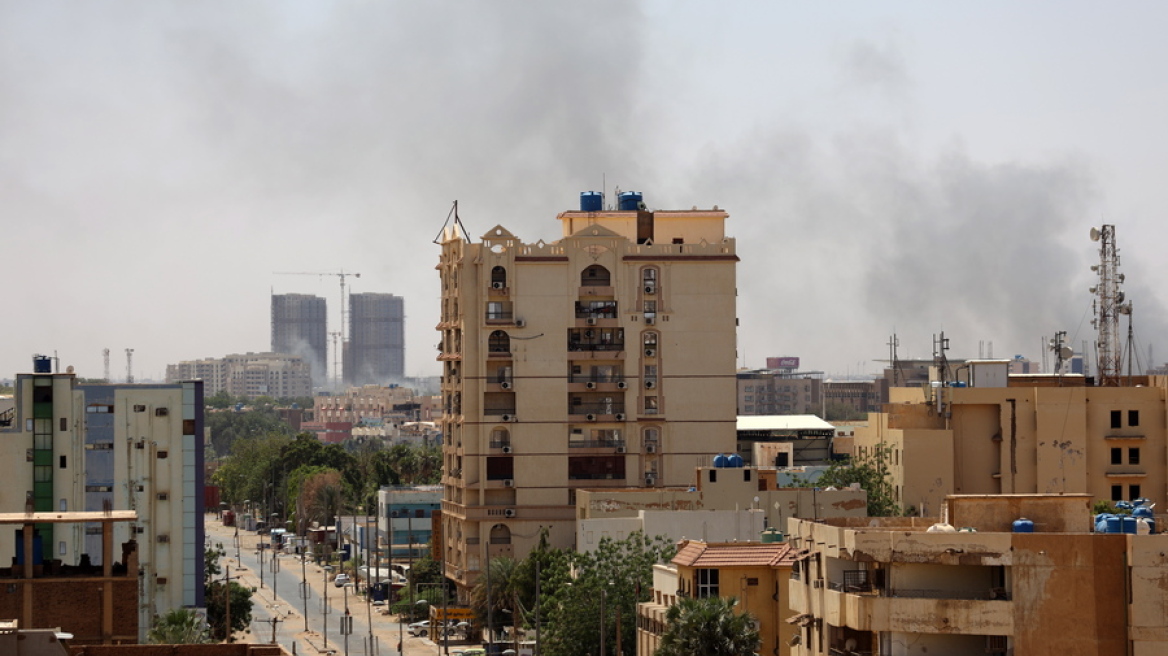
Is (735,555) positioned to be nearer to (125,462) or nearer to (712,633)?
(712,633)

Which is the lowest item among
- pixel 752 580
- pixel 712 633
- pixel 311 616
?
pixel 311 616

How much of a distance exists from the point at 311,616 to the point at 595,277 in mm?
32302

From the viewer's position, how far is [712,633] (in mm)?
60375

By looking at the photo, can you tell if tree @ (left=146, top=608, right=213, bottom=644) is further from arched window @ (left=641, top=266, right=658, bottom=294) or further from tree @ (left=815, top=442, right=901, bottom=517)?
tree @ (left=815, top=442, right=901, bottom=517)

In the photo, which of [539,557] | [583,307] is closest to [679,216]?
[583,307]

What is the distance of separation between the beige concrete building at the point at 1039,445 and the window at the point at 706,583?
40841mm

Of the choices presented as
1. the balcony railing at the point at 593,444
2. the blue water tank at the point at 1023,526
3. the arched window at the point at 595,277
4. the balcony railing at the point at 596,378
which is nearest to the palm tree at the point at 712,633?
the blue water tank at the point at 1023,526

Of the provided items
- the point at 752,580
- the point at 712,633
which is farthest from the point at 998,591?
the point at 752,580

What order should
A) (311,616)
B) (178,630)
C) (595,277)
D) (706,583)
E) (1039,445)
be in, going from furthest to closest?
1. (311,616)
2. (595,277)
3. (1039,445)
4. (178,630)
5. (706,583)

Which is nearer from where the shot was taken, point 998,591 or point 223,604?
point 998,591

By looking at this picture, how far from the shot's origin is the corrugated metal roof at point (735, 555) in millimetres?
67250

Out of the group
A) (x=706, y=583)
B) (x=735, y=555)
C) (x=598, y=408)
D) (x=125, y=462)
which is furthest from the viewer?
(x=598, y=408)

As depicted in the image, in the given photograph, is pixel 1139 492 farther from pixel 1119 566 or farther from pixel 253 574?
pixel 253 574

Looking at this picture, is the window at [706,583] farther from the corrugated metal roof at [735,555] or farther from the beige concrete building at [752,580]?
the corrugated metal roof at [735,555]
